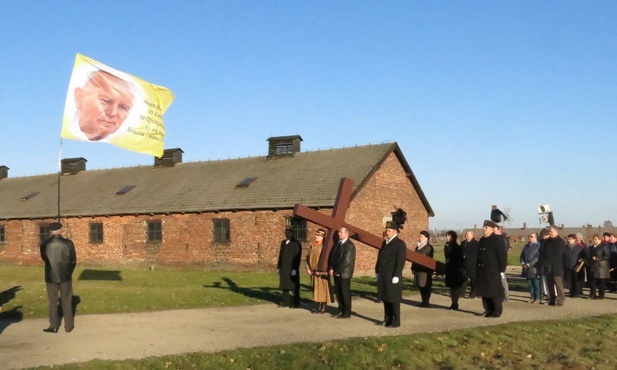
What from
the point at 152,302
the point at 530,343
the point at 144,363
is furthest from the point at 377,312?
the point at 144,363

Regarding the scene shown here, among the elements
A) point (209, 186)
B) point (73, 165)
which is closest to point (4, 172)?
point (73, 165)

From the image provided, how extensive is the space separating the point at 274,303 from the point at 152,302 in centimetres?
280

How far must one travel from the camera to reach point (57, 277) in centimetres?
1046

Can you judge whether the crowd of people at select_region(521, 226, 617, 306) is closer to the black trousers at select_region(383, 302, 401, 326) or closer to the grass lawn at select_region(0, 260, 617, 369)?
the grass lawn at select_region(0, 260, 617, 369)

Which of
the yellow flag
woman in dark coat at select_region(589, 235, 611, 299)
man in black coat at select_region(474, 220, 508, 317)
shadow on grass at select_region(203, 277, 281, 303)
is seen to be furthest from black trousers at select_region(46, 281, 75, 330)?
A: woman in dark coat at select_region(589, 235, 611, 299)

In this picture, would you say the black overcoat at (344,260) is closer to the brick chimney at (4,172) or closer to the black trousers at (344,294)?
the black trousers at (344,294)

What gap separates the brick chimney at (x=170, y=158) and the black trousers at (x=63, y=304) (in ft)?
90.2

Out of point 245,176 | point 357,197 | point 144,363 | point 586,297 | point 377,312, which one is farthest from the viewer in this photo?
point 245,176

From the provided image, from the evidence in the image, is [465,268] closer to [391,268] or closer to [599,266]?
[391,268]

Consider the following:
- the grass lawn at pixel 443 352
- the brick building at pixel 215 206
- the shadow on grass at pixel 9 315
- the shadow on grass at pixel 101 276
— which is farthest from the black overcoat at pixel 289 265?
the brick building at pixel 215 206

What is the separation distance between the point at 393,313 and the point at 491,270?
2.58m

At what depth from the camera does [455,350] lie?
9133 mm

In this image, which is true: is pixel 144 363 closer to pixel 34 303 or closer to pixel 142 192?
pixel 34 303

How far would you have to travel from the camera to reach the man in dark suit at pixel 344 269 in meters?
12.2
